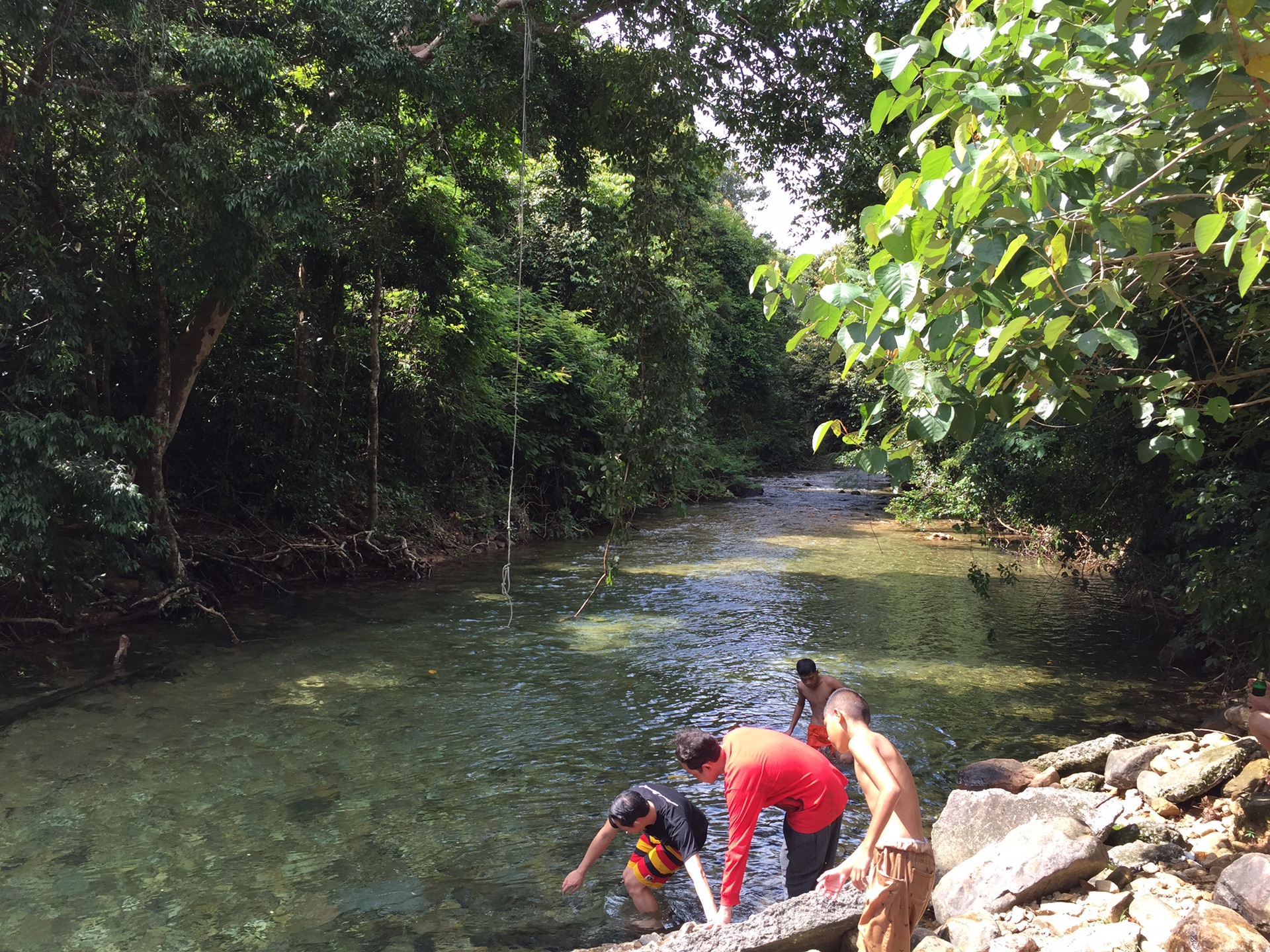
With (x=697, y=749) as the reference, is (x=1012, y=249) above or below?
above

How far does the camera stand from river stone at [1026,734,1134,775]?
751 cm

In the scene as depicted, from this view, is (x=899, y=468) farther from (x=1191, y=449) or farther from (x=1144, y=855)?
(x=1144, y=855)

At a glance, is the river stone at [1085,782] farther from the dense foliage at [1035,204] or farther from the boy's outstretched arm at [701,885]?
the dense foliage at [1035,204]

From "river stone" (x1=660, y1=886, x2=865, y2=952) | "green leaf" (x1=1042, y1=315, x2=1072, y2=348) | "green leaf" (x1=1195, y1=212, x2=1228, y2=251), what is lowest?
"river stone" (x1=660, y1=886, x2=865, y2=952)

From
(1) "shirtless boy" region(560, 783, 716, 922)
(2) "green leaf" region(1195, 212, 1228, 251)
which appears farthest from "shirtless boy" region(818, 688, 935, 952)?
(2) "green leaf" region(1195, 212, 1228, 251)

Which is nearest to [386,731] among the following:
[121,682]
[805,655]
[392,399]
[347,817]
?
[347,817]

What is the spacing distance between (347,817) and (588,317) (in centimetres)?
1883

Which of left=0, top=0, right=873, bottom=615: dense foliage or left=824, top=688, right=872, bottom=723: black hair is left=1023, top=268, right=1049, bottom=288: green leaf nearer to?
left=824, top=688, right=872, bottom=723: black hair

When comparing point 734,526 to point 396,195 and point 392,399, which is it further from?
point 396,195

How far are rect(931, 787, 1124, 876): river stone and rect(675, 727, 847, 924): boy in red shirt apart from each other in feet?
4.28

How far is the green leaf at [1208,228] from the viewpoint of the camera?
9.14 feet

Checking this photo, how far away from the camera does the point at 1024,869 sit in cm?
511

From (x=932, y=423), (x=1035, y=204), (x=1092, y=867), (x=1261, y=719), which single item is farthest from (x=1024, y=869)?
(x=1035, y=204)

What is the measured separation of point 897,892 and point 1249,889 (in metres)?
2.21
